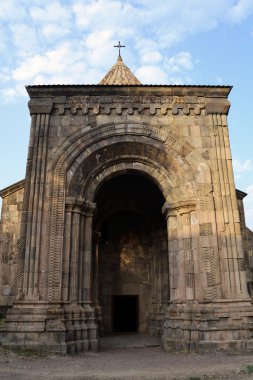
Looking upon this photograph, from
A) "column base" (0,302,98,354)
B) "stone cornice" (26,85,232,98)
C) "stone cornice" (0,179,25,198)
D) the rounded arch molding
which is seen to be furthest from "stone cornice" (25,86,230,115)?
"column base" (0,302,98,354)

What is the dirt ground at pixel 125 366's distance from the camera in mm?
7055

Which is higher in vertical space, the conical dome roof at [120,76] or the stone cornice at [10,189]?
the conical dome roof at [120,76]

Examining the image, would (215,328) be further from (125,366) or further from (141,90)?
(141,90)


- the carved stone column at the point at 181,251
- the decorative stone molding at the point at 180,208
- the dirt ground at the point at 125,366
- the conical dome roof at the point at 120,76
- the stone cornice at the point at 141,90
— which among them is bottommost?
the dirt ground at the point at 125,366

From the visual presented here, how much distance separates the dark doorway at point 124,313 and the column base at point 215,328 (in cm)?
547

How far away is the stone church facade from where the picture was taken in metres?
9.82

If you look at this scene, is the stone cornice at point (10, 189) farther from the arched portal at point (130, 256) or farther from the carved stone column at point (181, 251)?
the carved stone column at point (181, 251)

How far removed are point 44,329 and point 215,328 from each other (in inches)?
180

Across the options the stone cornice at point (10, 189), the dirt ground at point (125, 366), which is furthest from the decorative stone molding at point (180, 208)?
the stone cornice at point (10, 189)

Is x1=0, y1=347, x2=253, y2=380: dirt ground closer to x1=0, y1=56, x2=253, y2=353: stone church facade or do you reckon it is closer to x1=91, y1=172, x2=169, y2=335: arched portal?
x1=0, y1=56, x2=253, y2=353: stone church facade

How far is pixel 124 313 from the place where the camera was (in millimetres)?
15852

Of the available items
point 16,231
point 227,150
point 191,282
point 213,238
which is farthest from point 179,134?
point 16,231

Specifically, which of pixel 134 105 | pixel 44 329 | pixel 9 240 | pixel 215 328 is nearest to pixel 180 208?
pixel 215 328

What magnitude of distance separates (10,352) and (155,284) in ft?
24.2
